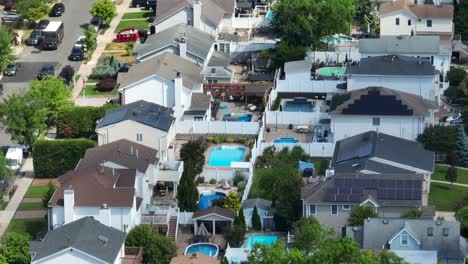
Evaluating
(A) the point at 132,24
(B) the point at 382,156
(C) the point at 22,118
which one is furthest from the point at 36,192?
(A) the point at 132,24

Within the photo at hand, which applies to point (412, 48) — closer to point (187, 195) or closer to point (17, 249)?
point (187, 195)

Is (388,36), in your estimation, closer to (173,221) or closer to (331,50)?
(331,50)

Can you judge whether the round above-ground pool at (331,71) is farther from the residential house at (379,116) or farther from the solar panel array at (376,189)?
the solar panel array at (376,189)

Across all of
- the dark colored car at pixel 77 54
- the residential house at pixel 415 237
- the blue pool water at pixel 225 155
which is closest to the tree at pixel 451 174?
the blue pool water at pixel 225 155

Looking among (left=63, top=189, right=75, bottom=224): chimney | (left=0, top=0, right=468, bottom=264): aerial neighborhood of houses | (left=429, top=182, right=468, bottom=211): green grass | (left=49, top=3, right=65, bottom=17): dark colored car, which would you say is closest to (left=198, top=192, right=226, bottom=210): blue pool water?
(left=0, top=0, right=468, bottom=264): aerial neighborhood of houses

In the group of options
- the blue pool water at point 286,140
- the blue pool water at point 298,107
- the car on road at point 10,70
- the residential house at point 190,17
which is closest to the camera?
the blue pool water at point 286,140

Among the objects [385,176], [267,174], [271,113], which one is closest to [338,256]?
[385,176]
